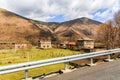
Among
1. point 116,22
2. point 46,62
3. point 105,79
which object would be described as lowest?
point 105,79

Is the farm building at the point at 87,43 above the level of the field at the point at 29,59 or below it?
above

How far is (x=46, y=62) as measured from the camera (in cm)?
946

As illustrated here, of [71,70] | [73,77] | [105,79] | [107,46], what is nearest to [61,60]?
[71,70]

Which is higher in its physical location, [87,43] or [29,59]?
[87,43]

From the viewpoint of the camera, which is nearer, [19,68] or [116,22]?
[19,68]

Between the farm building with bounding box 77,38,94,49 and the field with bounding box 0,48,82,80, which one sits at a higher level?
the farm building with bounding box 77,38,94,49

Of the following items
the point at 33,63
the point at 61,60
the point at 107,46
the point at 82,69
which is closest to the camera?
the point at 33,63

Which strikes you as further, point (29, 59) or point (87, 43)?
point (87, 43)

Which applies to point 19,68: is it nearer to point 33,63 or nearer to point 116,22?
point 33,63

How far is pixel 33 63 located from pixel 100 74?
2934mm

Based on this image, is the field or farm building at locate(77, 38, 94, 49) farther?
farm building at locate(77, 38, 94, 49)

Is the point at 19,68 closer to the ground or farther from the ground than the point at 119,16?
closer to the ground

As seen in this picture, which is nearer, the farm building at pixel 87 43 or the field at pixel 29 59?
the field at pixel 29 59

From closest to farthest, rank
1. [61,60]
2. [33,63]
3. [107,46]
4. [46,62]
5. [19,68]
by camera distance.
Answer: [19,68] < [33,63] < [46,62] < [61,60] < [107,46]
